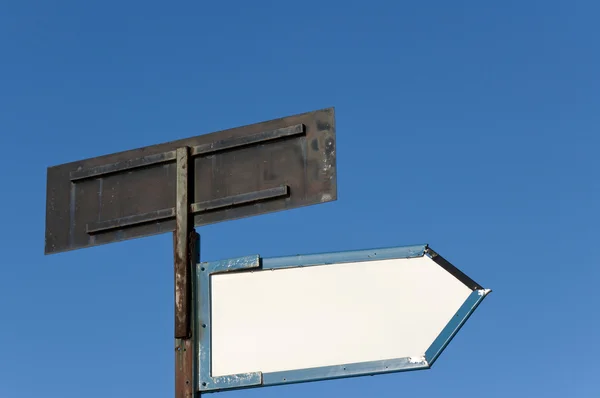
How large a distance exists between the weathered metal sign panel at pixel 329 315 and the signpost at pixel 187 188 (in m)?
0.18

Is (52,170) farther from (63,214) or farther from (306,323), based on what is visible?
(306,323)

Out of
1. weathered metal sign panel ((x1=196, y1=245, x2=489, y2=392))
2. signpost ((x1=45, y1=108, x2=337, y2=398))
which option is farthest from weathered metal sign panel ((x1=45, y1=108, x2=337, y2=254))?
weathered metal sign panel ((x1=196, y1=245, x2=489, y2=392))

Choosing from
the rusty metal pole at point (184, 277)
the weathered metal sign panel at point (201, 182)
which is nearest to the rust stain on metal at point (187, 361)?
the rusty metal pole at point (184, 277)

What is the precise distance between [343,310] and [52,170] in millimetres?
1863

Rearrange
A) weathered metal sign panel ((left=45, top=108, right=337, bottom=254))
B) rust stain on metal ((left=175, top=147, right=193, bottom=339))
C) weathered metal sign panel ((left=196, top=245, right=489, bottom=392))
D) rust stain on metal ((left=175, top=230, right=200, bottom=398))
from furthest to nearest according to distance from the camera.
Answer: weathered metal sign panel ((left=45, top=108, right=337, bottom=254)), rust stain on metal ((left=175, top=147, right=193, bottom=339)), rust stain on metal ((left=175, top=230, right=200, bottom=398)), weathered metal sign panel ((left=196, top=245, right=489, bottom=392))

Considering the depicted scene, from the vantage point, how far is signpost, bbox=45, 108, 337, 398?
4.51 meters

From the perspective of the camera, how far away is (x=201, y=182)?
4.74 meters

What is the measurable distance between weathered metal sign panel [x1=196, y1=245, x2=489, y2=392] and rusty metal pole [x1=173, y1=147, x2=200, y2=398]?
0.05 m

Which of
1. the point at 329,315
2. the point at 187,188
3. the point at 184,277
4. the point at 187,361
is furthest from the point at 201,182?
the point at 329,315

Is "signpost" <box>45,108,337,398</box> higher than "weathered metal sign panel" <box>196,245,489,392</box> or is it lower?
higher

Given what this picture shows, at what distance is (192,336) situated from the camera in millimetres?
4375

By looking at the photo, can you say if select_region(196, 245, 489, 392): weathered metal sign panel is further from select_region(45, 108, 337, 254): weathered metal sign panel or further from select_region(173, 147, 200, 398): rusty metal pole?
select_region(45, 108, 337, 254): weathered metal sign panel

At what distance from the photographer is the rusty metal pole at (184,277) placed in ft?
14.2

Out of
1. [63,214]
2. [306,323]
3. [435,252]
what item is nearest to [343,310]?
[306,323]
